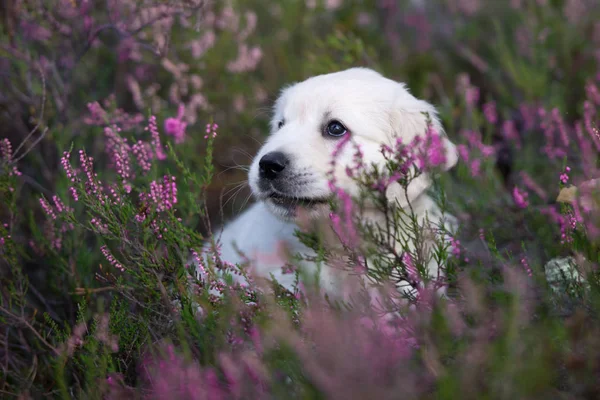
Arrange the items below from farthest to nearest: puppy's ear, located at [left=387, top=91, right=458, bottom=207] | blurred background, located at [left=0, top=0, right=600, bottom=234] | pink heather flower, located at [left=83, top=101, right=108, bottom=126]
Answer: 1. blurred background, located at [left=0, top=0, right=600, bottom=234]
2. pink heather flower, located at [left=83, top=101, right=108, bottom=126]
3. puppy's ear, located at [left=387, top=91, right=458, bottom=207]

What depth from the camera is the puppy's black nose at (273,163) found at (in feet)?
8.03

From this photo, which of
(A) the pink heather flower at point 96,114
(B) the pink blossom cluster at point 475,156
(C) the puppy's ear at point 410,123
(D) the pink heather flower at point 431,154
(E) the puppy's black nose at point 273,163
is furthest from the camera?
(B) the pink blossom cluster at point 475,156

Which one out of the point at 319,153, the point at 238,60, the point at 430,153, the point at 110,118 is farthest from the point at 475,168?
the point at 238,60

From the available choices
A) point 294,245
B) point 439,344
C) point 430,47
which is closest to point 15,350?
point 294,245

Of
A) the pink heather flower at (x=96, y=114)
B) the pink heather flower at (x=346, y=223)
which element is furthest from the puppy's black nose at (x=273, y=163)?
the pink heather flower at (x=96, y=114)

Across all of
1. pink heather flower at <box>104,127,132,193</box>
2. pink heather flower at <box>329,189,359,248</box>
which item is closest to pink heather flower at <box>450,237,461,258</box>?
pink heather flower at <box>329,189,359,248</box>

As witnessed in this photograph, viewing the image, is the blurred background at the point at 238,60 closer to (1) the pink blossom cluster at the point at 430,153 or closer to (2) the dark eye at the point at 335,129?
(2) the dark eye at the point at 335,129

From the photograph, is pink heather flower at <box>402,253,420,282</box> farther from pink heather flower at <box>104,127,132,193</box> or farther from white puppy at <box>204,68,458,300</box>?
pink heather flower at <box>104,127,132,193</box>

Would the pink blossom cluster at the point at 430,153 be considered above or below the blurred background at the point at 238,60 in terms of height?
below

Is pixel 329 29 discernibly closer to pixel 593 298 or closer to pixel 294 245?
pixel 294 245

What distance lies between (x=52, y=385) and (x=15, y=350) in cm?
42

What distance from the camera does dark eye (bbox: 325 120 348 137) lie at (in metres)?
2.70

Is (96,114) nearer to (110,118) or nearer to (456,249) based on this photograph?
(110,118)

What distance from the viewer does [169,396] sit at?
1338 mm
